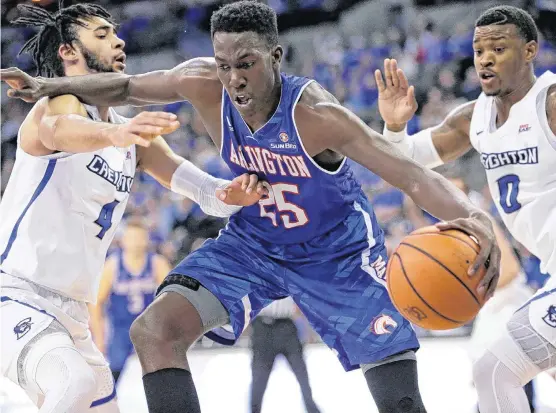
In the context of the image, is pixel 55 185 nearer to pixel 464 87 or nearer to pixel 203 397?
pixel 203 397

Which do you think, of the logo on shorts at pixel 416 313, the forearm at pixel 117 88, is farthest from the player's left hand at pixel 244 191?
the logo on shorts at pixel 416 313

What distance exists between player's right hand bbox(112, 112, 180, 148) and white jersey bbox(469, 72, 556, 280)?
1.79 m

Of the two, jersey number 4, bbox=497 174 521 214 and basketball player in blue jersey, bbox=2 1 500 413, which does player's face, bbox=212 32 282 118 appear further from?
jersey number 4, bbox=497 174 521 214

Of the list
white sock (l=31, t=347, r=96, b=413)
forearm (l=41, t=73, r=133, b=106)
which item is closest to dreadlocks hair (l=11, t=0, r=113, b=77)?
forearm (l=41, t=73, r=133, b=106)

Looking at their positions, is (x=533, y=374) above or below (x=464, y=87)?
below

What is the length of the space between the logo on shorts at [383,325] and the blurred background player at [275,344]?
2180 millimetres

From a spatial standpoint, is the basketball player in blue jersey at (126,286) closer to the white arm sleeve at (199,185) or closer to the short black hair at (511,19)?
the white arm sleeve at (199,185)

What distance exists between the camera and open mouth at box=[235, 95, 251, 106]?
3.22 metres

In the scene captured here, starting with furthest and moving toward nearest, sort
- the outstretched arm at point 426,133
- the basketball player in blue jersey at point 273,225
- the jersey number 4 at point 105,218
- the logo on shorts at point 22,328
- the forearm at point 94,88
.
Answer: the outstretched arm at point 426,133 < the jersey number 4 at point 105,218 < the forearm at point 94,88 < the logo on shorts at point 22,328 < the basketball player in blue jersey at point 273,225

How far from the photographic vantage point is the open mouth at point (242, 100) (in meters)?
3.22

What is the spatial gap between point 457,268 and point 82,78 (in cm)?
191

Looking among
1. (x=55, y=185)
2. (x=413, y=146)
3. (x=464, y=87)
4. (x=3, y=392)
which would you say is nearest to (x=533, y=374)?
(x=413, y=146)

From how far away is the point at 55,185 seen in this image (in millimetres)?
3664

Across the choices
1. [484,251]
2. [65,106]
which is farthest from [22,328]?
[484,251]
